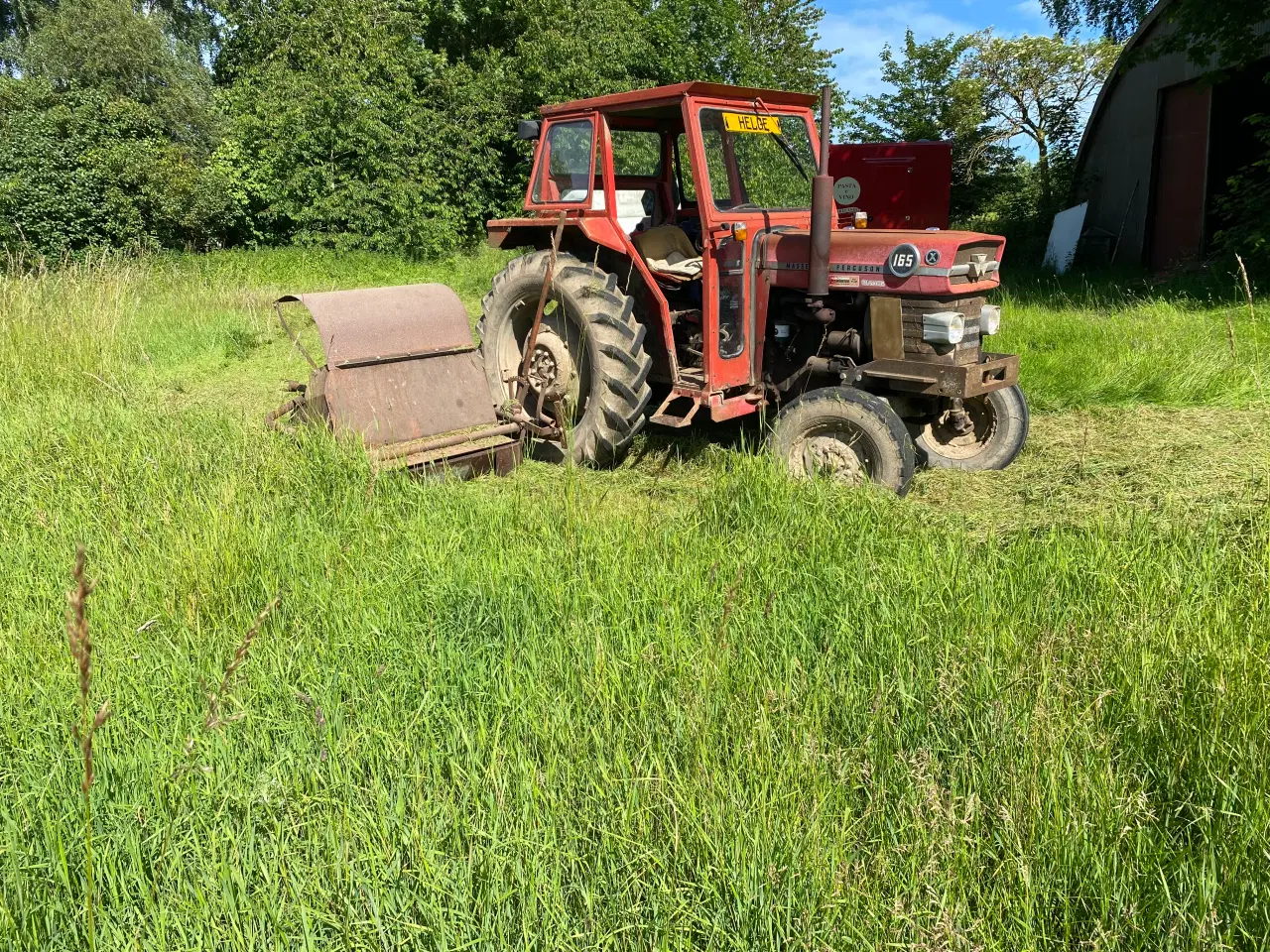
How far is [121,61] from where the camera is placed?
79.6 ft

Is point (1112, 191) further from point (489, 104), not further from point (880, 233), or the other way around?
point (880, 233)

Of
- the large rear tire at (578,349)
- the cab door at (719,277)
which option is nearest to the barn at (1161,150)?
the cab door at (719,277)

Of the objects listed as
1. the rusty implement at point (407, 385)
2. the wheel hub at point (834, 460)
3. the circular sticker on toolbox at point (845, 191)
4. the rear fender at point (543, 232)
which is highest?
the circular sticker on toolbox at point (845, 191)

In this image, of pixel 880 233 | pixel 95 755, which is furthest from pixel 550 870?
pixel 880 233

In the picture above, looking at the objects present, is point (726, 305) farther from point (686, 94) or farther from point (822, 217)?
point (686, 94)

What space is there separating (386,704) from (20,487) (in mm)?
2737

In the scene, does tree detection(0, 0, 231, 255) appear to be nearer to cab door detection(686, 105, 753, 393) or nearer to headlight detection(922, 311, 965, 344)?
cab door detection(686, 105, 753, 393)

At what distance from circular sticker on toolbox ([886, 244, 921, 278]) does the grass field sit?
1.14 metres

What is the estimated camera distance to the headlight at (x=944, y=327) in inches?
173

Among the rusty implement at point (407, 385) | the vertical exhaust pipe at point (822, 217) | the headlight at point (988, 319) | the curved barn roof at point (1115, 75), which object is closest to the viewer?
the vertical exhaust pipe at point (822, 217)

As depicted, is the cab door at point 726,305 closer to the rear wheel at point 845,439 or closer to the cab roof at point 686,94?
the rear wheel at point 845,439

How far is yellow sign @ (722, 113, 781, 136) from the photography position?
5.01 metres

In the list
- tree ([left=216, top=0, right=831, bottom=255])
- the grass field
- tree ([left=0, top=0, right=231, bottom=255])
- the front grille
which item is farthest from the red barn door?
tree ([left=0, top=0, right=231, bottom=255])

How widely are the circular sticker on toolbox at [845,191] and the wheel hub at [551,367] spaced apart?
188 cm
